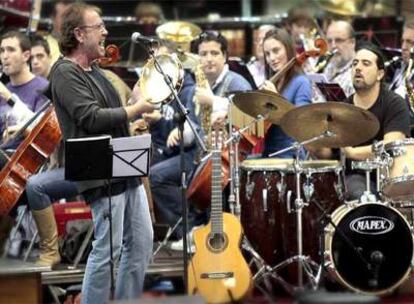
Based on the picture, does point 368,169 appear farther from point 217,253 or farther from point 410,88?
point 217,253

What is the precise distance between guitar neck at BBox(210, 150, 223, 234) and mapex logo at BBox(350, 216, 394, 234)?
36.5 inches

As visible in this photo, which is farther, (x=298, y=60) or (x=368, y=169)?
(x=298, y=60)

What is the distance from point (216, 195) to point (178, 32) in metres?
2.99

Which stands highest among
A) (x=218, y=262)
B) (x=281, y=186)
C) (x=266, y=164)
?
(x=266, y=164)

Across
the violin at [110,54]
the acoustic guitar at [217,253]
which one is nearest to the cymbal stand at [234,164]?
the acoustic guitar at [217,253]

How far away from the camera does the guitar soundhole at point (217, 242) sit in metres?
7.78

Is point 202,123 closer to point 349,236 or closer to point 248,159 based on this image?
point 248,159

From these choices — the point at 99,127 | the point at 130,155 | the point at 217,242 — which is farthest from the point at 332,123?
the point at 99,127

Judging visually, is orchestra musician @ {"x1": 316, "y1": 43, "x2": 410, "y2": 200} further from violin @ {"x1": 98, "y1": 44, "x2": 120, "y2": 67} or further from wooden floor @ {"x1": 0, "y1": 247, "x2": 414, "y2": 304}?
violin @ {"x1": 98, "y1": 44, "x2": 120, "y2": 67}

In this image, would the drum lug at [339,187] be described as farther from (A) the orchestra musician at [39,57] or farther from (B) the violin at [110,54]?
(A) the orchestra musician at [39,57]

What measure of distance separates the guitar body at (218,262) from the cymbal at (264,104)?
0.77 meters

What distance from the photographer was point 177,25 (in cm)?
1042

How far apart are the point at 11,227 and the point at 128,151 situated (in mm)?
2582

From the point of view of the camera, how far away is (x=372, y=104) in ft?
26.8
